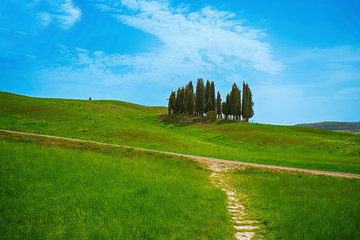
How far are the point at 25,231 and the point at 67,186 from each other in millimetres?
3748

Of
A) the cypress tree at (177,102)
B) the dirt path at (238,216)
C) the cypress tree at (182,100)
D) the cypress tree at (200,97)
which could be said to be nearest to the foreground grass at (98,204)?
the dirt path at (238,216)

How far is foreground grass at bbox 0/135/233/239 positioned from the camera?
6613 millimetres

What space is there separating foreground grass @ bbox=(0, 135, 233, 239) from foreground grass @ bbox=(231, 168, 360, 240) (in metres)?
1.97

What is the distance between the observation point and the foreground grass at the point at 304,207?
7187mm

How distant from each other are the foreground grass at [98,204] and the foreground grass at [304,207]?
1969mm

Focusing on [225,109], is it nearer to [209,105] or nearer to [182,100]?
[209,105]

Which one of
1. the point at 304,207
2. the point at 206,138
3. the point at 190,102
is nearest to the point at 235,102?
the point at 190,102

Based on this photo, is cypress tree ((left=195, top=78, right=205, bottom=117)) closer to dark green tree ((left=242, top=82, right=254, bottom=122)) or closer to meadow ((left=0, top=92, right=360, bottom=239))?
dark green tree ((left=242, top=82, right=254, bottom=122))

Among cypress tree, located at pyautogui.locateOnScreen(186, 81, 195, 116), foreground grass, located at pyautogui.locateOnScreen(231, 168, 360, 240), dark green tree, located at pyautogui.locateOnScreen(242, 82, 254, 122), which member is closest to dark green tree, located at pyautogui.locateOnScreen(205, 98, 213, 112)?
cypress tree, located at pyautogui.locateOnScreen(186, 81, 195, 116)

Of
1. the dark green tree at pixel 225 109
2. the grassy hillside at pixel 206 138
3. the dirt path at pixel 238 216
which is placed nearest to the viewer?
the dirt path at pixel 238 216

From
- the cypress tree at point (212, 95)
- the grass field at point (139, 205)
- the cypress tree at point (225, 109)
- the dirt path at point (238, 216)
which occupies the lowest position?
the dirt path at point (238, 216)

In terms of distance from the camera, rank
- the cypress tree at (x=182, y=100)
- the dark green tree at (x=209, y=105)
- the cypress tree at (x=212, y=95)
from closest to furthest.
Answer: the cypress tree at (x=182, y=100)
the dark green tree at (x=209, y=105)
the cypress tree at (x=212, y=95)

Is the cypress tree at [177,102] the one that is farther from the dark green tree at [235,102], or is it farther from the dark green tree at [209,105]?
the dark green tree at [235,102]

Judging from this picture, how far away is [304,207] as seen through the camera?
31.2ft
